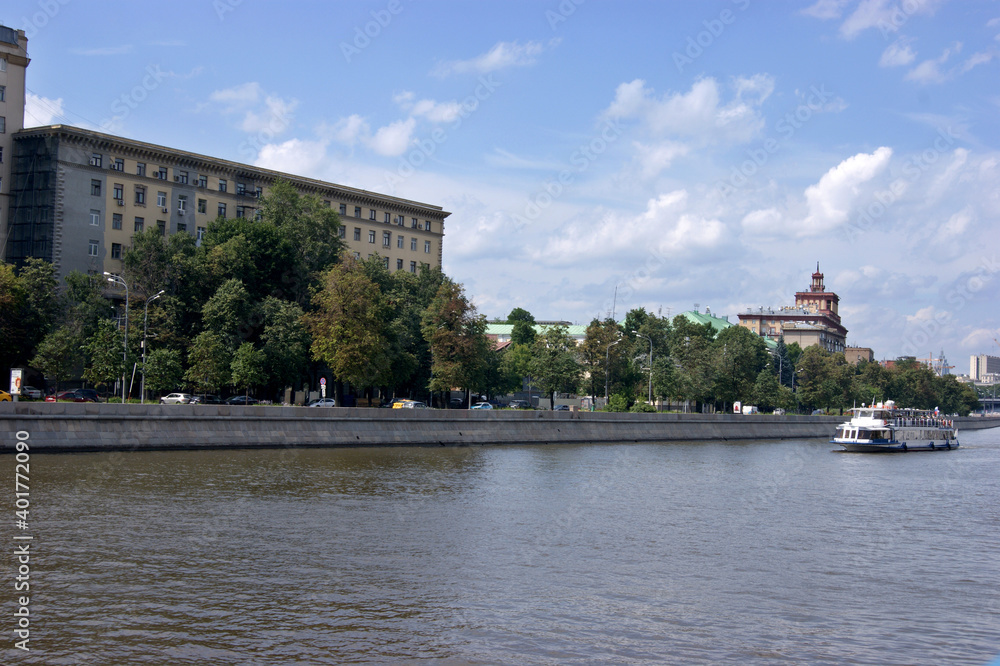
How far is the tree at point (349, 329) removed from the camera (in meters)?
69.8

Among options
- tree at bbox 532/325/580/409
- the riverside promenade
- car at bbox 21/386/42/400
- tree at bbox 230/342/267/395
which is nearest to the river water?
the riverside promenade

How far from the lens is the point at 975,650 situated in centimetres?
1720

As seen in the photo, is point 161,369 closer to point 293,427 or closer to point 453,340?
point 293,427

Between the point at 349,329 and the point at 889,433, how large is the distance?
5170 centimetres

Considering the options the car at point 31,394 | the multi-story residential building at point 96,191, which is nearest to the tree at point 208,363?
the car at point 31,394

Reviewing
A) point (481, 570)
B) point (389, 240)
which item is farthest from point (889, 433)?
point (481, 570)

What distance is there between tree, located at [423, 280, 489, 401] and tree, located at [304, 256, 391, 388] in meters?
Answer: 8.98

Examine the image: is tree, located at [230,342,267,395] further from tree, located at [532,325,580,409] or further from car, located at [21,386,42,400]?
tree, located at [532,325,580,409]

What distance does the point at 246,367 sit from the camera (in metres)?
68.6

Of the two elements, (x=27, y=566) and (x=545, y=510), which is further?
(x=545, y=510)

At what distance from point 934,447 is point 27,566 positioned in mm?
90357

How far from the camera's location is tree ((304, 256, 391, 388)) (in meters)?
69.8

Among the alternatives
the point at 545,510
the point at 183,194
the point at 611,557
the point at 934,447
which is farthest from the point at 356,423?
the point at 934,447

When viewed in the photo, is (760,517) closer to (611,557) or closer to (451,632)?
(611,557)
